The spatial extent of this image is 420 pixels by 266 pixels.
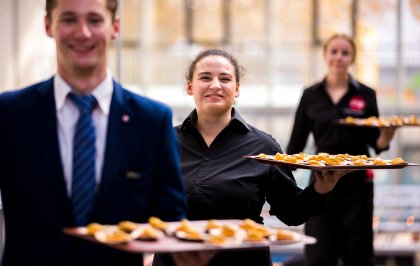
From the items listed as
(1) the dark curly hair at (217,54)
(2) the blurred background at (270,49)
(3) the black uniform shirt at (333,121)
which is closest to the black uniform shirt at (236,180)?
(1) the dark curly hair at (217,54)

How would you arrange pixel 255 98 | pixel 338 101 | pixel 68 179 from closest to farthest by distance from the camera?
pixel 68 179 < pixel 338 101 < pixel 255 98

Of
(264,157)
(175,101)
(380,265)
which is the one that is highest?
(264,157)

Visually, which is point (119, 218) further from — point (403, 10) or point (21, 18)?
point (403, 10)

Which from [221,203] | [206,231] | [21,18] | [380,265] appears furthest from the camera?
[21,18]

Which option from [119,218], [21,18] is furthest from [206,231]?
[21,18]

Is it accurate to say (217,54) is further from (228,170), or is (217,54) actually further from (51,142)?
(51,142)

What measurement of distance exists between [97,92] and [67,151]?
0.54ft

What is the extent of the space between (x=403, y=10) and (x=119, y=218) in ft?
45.1

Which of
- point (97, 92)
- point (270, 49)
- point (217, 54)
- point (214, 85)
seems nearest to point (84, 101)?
point (97, 92)

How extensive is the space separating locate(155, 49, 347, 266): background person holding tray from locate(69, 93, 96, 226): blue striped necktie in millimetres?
1403

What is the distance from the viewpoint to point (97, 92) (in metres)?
2.86

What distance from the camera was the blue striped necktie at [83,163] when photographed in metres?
2.78

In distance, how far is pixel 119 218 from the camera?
9.43ft

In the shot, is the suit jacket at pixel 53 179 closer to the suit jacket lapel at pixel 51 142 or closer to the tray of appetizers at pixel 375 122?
the suit jacket lapel at pixel 51 142
